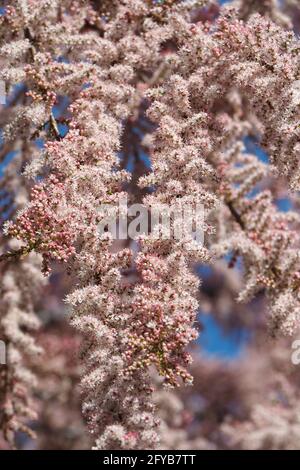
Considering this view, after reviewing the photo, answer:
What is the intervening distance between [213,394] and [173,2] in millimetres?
11243

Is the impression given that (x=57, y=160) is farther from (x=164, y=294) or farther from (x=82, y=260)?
(x=164, y=294)

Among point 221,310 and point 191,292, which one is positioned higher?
point 221,310

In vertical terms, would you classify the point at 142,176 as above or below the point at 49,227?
above

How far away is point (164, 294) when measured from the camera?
4816 millimetres

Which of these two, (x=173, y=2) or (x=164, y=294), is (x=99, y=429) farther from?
(x=173, y=2)

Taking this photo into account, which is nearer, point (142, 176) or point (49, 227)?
point (49, 227)

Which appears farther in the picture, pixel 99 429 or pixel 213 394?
pixel 213 394

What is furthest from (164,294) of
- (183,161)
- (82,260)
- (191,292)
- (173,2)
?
(173,2)
